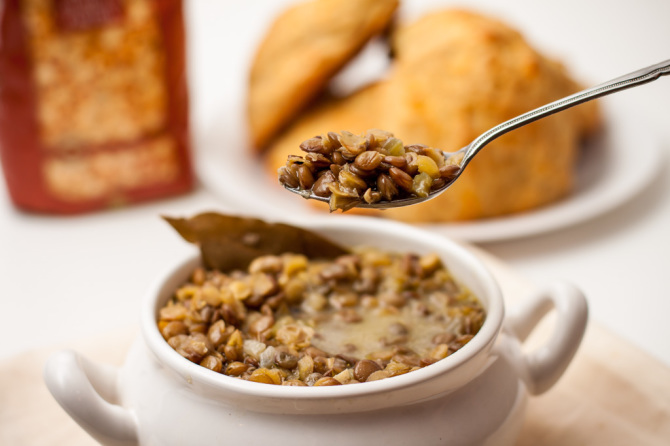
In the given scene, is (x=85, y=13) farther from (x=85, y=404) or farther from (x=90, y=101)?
(x=85, y=404)

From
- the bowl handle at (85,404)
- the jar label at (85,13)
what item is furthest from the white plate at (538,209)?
the bowl handle at (85,404)

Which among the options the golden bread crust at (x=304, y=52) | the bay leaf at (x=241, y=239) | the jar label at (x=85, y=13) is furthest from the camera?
the golden bread crust at (x=304, y=52)

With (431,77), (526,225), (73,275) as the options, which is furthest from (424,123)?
(73,275)

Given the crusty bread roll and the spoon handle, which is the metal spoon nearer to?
the spoon handle

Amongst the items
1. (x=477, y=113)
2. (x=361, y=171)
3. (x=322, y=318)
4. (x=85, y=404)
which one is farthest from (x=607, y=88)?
(x=477, y=113)

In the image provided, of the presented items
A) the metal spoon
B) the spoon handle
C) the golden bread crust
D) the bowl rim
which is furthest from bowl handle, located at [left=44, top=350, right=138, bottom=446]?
the golden bread crust

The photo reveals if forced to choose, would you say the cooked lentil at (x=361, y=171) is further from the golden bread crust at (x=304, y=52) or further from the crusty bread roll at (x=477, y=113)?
the golden bread crust at (x=304, y=52)

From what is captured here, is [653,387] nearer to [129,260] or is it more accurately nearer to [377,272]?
[377,272]
